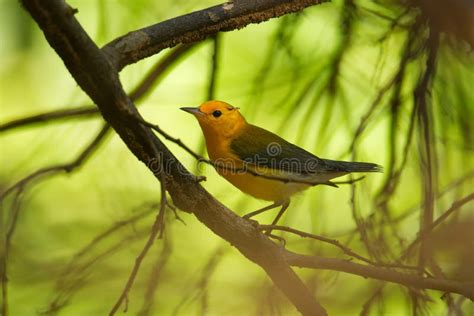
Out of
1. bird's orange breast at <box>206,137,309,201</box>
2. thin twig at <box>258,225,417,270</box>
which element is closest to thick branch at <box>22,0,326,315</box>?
thin twig at <box>258,225,417,270</box>

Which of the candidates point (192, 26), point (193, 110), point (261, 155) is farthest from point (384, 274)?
point (193, 110)

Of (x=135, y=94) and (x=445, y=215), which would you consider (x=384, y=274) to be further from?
(x=135, y=94)

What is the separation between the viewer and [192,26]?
1.89 metres

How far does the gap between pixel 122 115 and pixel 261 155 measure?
4.65 feet

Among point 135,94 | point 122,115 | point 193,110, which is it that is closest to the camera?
point 122,115

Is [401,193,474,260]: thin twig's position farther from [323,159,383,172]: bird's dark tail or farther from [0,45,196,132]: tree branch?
[0,45,196,132]: tree branch

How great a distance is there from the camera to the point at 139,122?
1.45 meters

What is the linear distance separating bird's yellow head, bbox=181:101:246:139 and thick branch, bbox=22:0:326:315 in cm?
92

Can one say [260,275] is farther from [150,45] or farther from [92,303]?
[150,45]

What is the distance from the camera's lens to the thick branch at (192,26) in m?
1.69

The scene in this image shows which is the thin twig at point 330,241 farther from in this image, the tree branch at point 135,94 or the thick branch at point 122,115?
the tree branch at point 135,94

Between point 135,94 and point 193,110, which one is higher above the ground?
point 193,110

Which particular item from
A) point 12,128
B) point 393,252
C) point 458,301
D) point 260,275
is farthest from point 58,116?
point 458,301

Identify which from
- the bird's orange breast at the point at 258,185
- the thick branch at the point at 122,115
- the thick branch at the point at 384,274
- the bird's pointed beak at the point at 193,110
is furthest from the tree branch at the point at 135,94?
the thick branch at the point at 384,274
